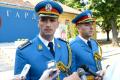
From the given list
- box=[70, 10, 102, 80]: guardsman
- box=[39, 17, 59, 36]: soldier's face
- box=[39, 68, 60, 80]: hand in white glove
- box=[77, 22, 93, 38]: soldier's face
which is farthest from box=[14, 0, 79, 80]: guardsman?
box=[77, 22, 93, 38]: soldier's face

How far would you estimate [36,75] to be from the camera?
3.10 metres

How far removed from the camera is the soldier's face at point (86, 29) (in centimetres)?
442

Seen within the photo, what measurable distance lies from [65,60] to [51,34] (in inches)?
13.2

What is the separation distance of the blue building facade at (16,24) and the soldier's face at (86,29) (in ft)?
63.3

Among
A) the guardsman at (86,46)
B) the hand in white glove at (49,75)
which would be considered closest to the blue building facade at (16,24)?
the guardsman at (86,46)

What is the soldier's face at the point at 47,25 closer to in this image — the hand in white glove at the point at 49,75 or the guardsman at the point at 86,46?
the hand in white glove at the point at 49,75

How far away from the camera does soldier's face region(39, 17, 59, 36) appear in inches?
123

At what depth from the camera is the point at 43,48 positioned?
3.22m

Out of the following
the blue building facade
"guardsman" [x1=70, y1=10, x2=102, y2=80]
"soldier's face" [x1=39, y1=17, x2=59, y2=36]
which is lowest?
the blue building facade

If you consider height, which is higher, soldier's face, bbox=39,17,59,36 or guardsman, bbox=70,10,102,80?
soldier's face, bbox=39,17,59,36

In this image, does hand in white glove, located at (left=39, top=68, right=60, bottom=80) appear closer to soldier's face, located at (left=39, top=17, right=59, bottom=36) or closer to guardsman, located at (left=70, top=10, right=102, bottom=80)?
soldier's face, located at (left=39, top=17, right=59, bottom=36)

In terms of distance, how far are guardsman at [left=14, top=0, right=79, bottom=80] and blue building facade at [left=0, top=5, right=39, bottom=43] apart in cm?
2040

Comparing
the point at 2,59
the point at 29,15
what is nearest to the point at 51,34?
the point at 2,59

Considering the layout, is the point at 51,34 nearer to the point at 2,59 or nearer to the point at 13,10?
the point at 2,59
